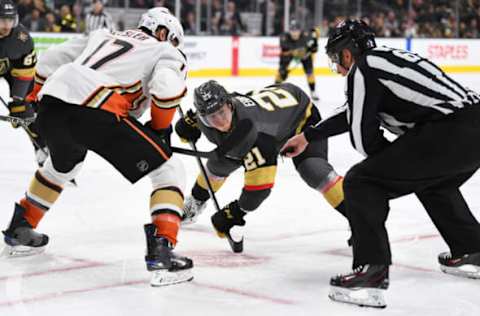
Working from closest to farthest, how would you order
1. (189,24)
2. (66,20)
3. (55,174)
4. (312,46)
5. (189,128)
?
(55,174), (189,128), (312,46), (66,20), (189,24)

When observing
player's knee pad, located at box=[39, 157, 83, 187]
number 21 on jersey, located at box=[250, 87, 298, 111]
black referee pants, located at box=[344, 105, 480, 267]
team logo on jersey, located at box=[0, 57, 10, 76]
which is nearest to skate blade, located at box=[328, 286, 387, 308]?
black referee pants, located at box=[344, 105, 480, 267]

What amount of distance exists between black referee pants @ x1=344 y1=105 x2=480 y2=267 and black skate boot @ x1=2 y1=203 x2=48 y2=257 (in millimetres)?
1360

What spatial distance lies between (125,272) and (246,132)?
2.32 ft

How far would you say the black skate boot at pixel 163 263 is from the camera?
323 centimetres

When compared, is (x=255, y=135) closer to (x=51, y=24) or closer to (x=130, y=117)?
(x=130, y=117)

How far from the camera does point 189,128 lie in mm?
4020

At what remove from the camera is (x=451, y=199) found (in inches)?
132

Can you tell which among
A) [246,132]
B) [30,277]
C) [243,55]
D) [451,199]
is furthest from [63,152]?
[243,55]

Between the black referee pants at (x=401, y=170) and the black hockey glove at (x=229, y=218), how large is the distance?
848 mm

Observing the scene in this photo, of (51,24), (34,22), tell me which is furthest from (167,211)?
(51,24)

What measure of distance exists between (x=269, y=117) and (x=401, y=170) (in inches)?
32.8

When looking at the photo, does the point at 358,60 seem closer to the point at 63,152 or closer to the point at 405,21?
the point at 63,152

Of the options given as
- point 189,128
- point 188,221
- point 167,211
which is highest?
point 189,128

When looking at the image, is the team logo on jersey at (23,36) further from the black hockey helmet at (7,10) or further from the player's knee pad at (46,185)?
the player's knee pad at (46,185)
